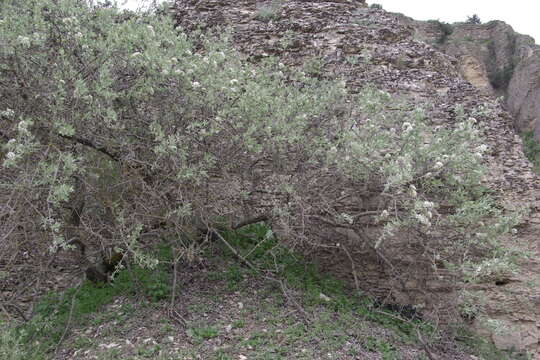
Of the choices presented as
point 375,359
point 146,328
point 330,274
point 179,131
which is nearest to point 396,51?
point 330,274

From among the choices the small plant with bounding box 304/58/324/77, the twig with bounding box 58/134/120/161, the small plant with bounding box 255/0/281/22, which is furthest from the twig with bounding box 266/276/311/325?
the small plant with bounding box 255/0/281/22

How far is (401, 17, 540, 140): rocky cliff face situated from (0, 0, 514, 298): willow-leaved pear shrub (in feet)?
37.7

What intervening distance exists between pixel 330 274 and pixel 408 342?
3.86 ft

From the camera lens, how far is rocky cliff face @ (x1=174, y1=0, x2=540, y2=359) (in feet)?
16.4

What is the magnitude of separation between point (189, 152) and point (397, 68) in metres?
3.50

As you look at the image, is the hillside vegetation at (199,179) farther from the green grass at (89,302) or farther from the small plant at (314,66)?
the small plant at (314,66)

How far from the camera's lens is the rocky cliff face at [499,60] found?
1499cm

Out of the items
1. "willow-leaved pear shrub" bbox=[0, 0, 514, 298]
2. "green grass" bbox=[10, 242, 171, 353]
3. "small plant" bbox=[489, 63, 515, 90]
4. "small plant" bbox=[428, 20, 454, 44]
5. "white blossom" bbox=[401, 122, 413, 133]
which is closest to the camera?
"willow-leaved pear shrub" bbox=[0, 0, 514, 298]

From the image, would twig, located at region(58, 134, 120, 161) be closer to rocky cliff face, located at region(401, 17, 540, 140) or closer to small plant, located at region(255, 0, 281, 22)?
small plant, located at region(255, 0, 281, 22)

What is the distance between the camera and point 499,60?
59.0ft

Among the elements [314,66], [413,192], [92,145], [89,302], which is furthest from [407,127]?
[89,302]

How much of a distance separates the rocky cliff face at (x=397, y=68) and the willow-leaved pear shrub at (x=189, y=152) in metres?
0.83

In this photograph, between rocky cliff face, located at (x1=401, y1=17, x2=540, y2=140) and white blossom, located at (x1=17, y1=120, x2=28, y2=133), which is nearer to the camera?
white blossom, located at (x1=17, y1=120, x2=28, y2=133)

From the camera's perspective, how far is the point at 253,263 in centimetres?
490
